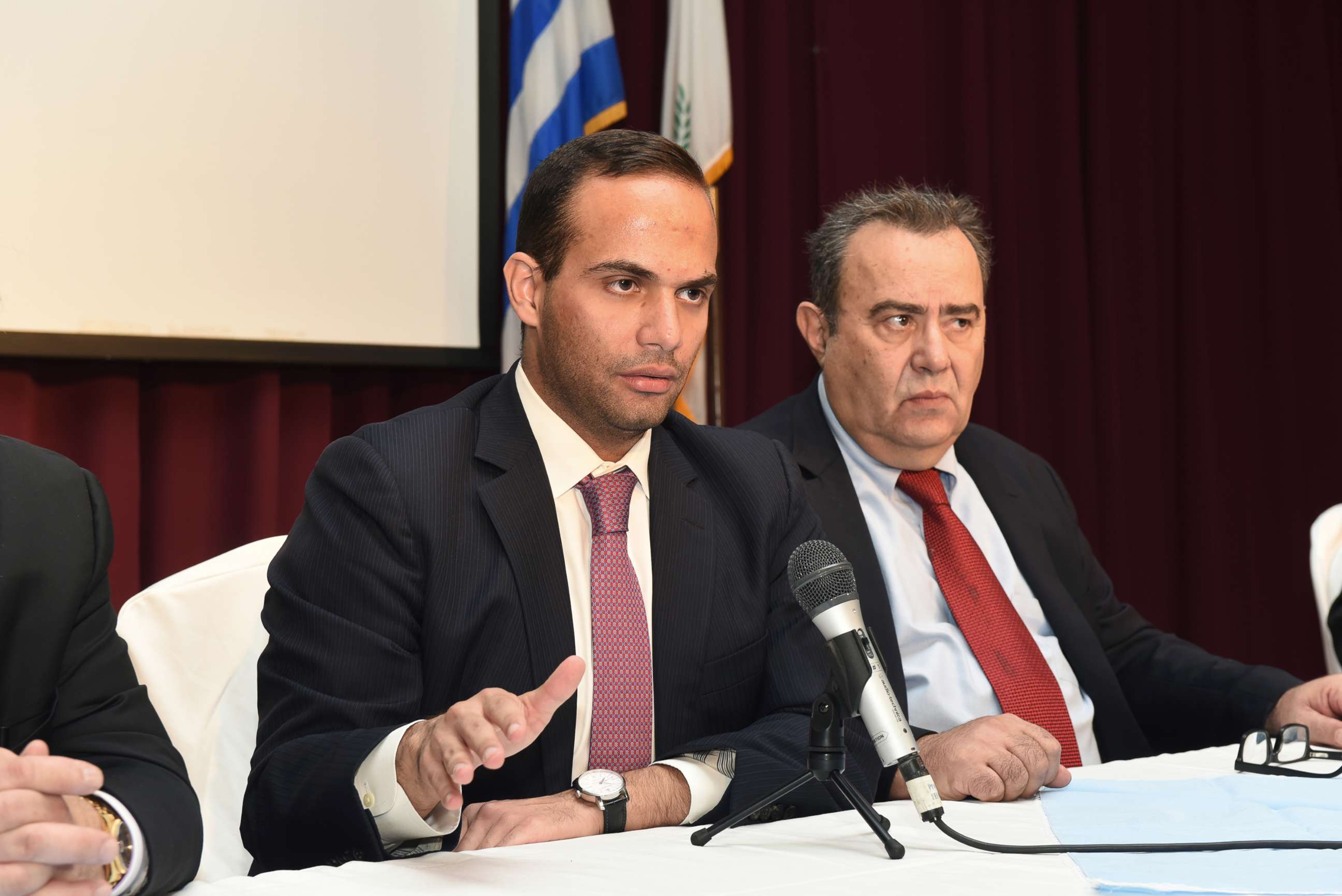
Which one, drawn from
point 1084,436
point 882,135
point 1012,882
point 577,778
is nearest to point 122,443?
point 577,778

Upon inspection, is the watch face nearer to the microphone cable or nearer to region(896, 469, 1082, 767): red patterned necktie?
the microphone cable

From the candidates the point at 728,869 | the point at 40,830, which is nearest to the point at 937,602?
the point at 728,869

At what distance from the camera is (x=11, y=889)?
0.94m

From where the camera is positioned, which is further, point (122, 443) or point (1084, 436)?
point (1084, 436)

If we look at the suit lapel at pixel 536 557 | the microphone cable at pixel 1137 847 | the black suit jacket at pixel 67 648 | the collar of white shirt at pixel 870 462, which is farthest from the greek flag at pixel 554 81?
the microphone cable at pixel 1137 847

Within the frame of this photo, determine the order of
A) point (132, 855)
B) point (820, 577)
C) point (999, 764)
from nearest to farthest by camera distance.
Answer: point (132, 855)
point (820, 577)
point (999, 764)

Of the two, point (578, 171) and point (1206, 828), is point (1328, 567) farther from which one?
point (578, 171)

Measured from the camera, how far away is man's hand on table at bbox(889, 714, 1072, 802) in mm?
1497

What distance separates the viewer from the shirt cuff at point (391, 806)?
4.17 ft

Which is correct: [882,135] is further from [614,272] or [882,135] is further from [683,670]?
[683,670]

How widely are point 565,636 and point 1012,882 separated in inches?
26.3

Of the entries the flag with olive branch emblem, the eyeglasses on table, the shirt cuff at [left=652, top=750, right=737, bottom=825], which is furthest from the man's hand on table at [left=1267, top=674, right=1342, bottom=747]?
the flag with olive branch emblem

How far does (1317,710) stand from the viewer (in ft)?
6.15

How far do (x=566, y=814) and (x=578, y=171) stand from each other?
88 cm
